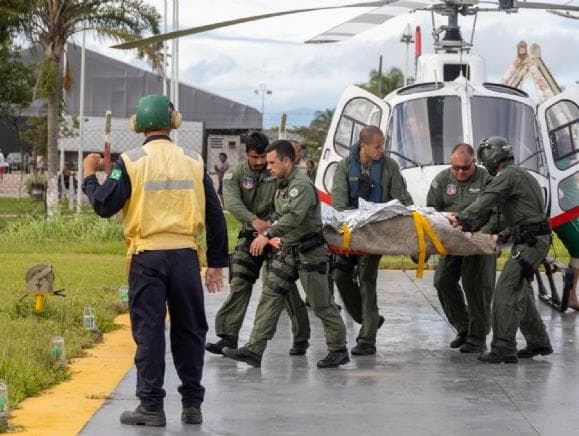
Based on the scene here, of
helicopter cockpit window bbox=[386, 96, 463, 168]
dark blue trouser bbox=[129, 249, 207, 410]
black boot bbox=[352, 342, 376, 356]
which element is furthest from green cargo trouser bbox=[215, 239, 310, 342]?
helicopter cockpit window bbox=[386, 96, 463, 168]

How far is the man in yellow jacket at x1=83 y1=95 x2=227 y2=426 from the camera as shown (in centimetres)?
814

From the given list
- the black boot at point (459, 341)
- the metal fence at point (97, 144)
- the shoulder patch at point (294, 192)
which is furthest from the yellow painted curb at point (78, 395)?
the metal fence at point (97, 144)

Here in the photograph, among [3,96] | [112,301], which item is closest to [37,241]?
[112,301]

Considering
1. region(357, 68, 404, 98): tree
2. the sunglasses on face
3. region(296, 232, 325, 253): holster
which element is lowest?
region(296, 232, 325, 253): holster

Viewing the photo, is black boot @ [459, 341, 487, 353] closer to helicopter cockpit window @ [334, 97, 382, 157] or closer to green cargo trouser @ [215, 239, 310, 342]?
green cargo trouser @ [215, 239, 310, 342]

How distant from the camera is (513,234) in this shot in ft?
36.8

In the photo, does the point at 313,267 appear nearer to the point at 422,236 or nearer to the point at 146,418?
the point at 422,236

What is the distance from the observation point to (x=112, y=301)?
14.4 m

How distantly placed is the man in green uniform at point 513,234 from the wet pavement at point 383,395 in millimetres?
266

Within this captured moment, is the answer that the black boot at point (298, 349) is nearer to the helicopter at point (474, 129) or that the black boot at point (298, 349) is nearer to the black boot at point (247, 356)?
the black boot at point (247, 356)

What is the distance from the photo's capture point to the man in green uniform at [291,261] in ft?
34.2

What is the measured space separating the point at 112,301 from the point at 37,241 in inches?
367

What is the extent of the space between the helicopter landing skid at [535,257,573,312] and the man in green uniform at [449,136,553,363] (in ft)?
11.1

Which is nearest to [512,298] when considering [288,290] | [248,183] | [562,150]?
[288,290]
